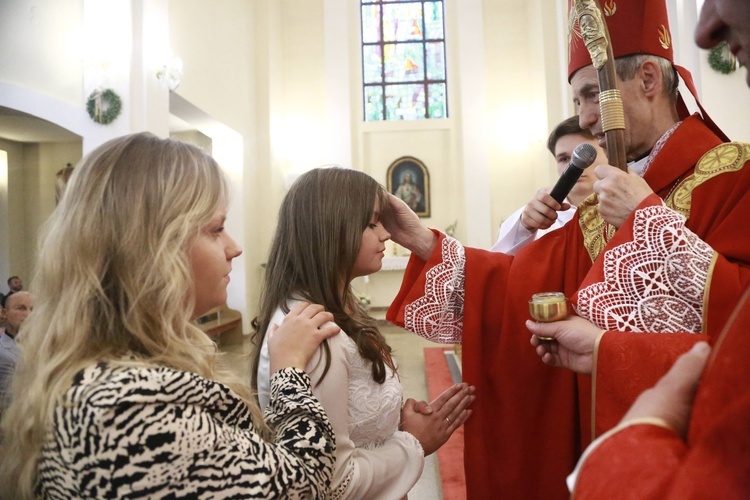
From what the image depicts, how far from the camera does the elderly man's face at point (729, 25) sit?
752mm

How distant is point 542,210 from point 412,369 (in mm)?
5487

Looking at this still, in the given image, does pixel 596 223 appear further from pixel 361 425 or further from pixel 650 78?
pixel 361 425

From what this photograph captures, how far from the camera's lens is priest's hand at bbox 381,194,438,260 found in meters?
1.92

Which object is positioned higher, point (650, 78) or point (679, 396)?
point (650, 78)

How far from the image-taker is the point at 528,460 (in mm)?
1693

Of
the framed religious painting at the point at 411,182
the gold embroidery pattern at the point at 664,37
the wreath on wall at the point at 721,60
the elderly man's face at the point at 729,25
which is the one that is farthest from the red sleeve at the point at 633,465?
the framed religious painting at the point at 411,182

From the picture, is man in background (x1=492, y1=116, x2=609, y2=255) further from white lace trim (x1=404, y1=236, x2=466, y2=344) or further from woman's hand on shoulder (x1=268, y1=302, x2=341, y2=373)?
woman's hand on shoulder (x1=268, y1=302, x2=341, y2=373)

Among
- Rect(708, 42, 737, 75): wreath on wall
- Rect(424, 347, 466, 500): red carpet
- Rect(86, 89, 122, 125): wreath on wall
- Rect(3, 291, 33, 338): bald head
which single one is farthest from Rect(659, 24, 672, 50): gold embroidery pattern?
Rect(86, 89, 122, 125): wreath on wall

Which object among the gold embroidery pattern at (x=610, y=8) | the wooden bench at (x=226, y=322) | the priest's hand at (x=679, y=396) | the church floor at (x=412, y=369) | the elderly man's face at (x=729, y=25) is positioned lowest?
the church floor at (x=412, y=369)

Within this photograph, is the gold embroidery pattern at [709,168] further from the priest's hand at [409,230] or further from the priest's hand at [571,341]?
the priest's hand at [409,230]

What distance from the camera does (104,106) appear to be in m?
5.74

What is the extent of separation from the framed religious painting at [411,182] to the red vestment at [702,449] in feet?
38.0

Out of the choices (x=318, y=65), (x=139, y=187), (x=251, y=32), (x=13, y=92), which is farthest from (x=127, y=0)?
(x=318, y=65)

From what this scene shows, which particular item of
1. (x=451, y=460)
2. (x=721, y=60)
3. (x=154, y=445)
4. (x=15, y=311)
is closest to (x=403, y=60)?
(x=721, y=60)
